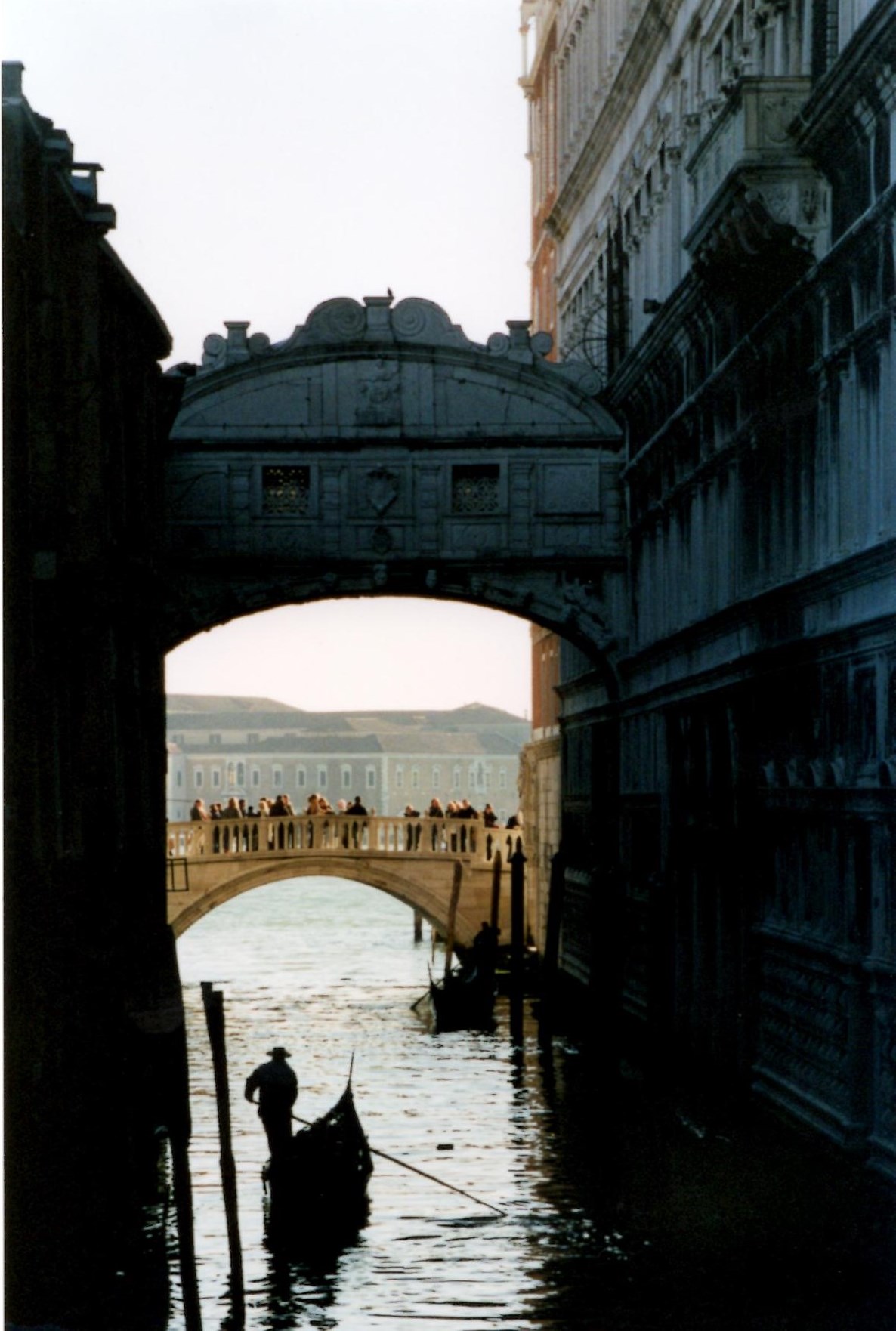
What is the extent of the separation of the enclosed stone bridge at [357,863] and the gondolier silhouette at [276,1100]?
1742 cm

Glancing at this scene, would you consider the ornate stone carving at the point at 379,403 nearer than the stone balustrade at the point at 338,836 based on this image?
Yes

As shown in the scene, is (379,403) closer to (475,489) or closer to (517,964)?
(475,489)

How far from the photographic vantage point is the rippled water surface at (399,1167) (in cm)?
1166

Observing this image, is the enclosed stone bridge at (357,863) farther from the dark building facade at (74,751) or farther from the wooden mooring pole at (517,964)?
the dark building facade at (74,751)

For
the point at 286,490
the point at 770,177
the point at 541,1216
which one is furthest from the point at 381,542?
the point at 541,1216

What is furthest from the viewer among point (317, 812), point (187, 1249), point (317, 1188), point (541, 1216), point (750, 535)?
point (317, 812)

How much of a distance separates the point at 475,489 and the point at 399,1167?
7.92 meters

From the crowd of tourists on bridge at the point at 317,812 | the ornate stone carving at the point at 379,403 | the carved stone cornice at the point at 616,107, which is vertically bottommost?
the crowd of tourists on bridge at the point at 317,812

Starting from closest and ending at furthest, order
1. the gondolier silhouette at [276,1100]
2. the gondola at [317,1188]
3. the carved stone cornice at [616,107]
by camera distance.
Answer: the gondola at [317,1188]
the gondolier silhouette at [276,1100]
the carved stone cornice at [616,107]

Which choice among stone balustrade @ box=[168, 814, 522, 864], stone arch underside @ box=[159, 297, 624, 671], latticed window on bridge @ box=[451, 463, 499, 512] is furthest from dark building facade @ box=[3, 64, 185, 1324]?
stone balustrade @ box=[168, 814, 522, 864]

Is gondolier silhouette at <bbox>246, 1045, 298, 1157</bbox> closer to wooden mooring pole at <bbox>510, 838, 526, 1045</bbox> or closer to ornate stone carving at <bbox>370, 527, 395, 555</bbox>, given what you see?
ornate stone carving at <bbox>370, 527, 395, 555</bbox>

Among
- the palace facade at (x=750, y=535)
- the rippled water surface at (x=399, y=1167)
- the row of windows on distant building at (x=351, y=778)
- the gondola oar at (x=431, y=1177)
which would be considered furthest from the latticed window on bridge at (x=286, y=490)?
the row of windows on distant building at (x=351, y=778)

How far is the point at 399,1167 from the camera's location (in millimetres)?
16000

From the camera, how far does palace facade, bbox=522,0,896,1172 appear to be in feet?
42.3
